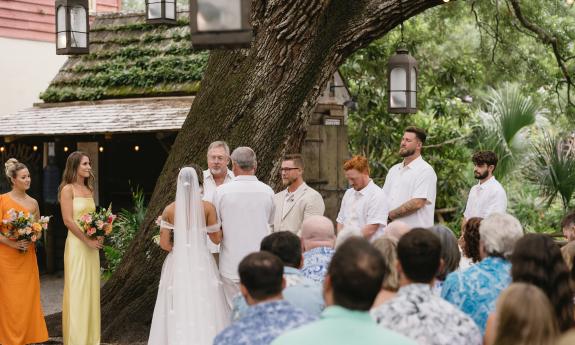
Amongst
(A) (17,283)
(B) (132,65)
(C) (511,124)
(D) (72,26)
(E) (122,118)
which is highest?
(D) (72,26)

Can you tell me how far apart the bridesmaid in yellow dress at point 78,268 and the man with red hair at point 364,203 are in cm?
246

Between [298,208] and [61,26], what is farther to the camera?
[61,26]

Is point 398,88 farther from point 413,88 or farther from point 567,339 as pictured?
point 567,339

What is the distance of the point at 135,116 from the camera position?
1291cm

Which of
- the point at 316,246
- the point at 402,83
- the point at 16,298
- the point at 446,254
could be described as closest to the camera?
the point at 446,254

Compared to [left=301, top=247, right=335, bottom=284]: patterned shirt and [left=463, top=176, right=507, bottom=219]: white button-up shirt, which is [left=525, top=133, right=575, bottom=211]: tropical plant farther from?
[left=301, top=247, right=335, bottom=284]: patterned shirt

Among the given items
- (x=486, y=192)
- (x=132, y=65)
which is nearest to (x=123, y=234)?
(x=132, y=65)

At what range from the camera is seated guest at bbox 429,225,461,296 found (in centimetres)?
551

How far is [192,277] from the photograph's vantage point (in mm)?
7695

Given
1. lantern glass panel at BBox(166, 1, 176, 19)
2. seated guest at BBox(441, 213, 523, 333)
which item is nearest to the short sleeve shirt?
seated guest at BBox(441, 213, 523, 333)

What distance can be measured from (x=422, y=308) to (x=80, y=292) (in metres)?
5.06

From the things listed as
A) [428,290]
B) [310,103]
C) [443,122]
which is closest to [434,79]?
[443,122]

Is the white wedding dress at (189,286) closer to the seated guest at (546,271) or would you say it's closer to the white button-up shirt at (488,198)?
the white button-up shirt at (488,198)

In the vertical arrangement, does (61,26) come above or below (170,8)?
below
